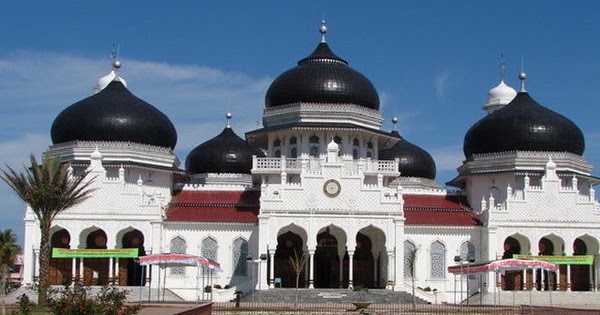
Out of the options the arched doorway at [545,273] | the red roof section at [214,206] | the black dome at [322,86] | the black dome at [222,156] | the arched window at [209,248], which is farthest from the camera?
the black dome at [222,156]

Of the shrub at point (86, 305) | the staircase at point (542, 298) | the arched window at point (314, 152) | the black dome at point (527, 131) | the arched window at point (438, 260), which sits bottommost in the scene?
the staircase at point (542, 298)

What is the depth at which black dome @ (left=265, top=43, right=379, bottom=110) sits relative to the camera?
2133 inches

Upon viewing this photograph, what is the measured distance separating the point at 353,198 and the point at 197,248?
29.8 feet

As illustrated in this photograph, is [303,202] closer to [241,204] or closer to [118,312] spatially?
[241,204]

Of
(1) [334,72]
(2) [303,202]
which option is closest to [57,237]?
(2) [303,202]

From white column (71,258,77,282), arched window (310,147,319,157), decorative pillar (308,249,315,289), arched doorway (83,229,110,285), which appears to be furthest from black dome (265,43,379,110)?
white column (71,258,77,282)

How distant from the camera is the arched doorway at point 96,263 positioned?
49969mm

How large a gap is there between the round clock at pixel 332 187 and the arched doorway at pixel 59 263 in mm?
14253

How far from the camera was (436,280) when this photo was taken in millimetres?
51688

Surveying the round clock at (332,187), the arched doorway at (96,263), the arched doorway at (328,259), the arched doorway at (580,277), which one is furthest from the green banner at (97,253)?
the arched doorway at (580,277)

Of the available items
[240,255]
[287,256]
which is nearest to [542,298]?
[287,256]

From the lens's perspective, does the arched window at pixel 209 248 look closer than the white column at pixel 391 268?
No

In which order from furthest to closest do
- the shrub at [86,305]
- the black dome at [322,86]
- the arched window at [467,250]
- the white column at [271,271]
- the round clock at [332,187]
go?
the black dome at [322,86]
the arched window at [467,250]
the round clock at [332,187]
the white column at [271,271]
the shrub at [86,305]

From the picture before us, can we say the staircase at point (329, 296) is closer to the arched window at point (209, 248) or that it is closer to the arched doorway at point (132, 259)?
the arched window at point (209, 248)
